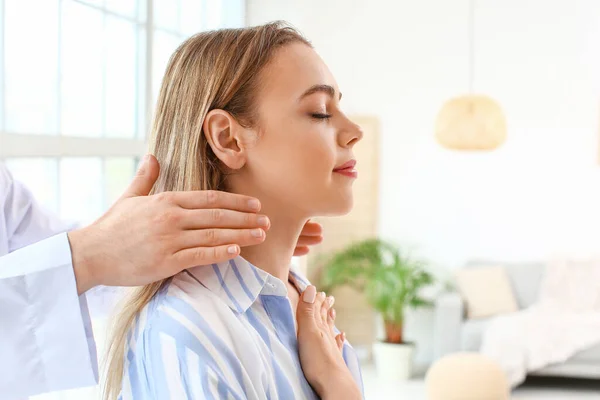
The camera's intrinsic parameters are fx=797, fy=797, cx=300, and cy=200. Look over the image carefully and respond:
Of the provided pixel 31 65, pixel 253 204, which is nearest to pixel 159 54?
pixel 31 65

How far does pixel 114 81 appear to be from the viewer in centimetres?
319

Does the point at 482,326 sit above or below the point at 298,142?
below

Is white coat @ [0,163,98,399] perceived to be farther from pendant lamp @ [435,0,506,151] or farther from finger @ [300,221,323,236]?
pendant lamp @ [435,0,506,151]

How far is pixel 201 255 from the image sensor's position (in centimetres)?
99

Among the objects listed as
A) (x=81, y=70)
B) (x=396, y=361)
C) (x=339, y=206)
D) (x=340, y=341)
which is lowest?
(x=396, y=361)

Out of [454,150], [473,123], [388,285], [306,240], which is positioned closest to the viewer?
[306,240]

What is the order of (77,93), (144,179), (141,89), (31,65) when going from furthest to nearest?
(141,89), (77,93), (31,65), (144,179)

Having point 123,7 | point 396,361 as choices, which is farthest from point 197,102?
point 396,361

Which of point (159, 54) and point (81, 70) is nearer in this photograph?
point (81, 70)

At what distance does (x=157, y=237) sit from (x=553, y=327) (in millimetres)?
5243

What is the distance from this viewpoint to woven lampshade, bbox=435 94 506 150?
5.34m

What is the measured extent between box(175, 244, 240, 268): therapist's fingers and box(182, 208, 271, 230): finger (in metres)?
0.03

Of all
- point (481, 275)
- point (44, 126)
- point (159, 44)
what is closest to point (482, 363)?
point (481, 275)

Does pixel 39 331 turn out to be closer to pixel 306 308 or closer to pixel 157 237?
pixel 157 237
